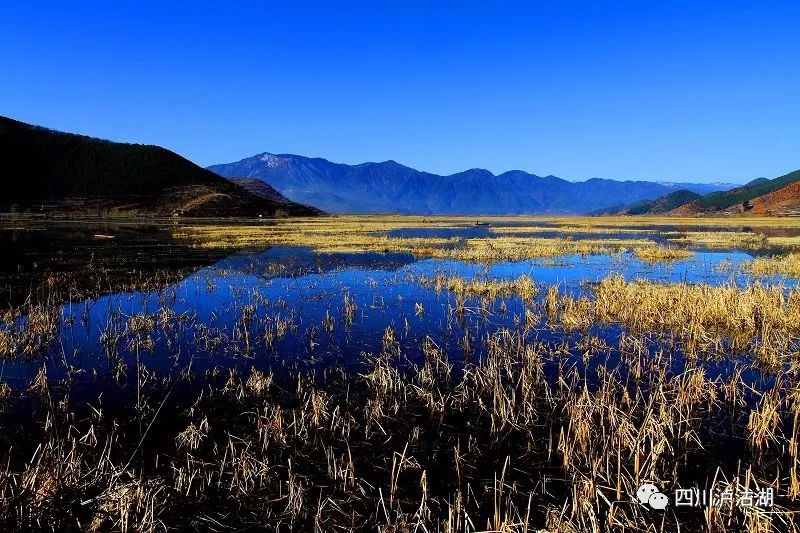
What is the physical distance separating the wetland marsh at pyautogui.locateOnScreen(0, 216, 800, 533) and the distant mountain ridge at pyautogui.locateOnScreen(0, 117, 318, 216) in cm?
12733

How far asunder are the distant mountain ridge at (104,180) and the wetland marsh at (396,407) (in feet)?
418

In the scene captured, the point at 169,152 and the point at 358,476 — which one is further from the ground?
the point at 169,152

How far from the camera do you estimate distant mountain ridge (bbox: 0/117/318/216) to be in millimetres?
138500

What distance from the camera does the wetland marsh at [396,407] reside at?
6816mm

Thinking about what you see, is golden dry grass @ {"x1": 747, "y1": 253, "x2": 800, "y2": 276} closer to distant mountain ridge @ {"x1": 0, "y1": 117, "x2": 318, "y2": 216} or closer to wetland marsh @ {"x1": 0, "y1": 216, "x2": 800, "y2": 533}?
wetland marsh @ {"x1": 0, "y1": 216, "x2": 800, "y2": 533}

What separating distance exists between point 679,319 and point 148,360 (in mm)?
19031

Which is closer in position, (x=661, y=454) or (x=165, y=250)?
(x=661, y=454)

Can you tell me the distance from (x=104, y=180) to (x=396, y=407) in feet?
587

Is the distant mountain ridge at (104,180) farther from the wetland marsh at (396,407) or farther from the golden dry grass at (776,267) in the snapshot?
the golden dry grass at (776,267)

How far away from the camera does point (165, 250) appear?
46.8 metres

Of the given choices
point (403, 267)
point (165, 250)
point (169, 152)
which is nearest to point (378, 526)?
point (403, 267)

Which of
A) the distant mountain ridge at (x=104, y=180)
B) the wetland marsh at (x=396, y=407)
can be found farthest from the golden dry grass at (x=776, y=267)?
the distant mountain ridge at (x=104, y=180)

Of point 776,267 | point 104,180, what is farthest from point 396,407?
point 104,180

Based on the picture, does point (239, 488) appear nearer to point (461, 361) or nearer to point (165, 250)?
point (461, 361)
